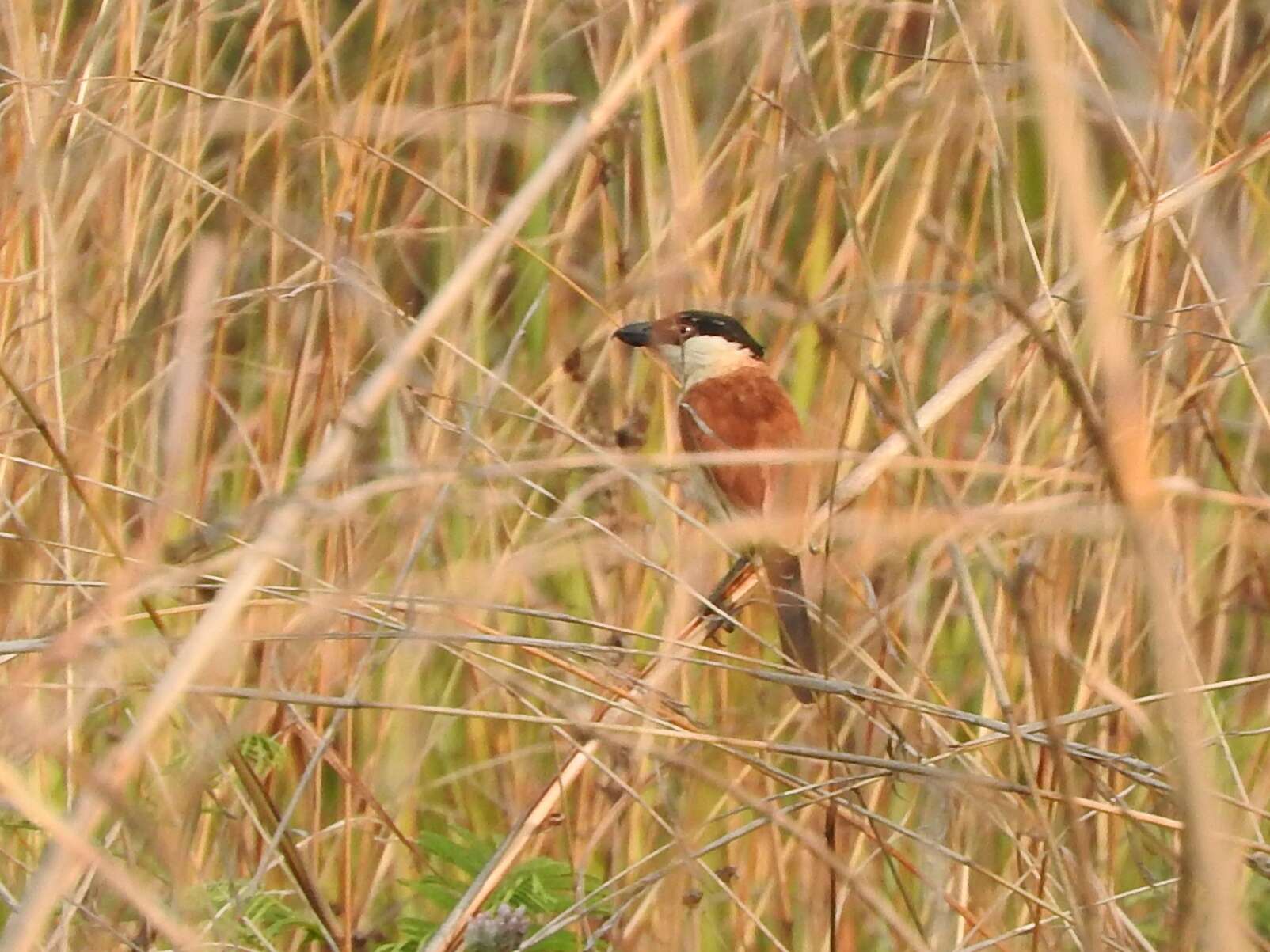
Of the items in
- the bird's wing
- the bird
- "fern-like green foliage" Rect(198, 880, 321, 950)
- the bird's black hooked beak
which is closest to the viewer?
"fern-like green foliage" Rect(198, 880, 321, 950)

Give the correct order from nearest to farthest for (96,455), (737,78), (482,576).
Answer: (482,576) < (96,455) < (737,78)

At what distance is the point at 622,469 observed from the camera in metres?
1.30

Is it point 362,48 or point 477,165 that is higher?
point 362,48

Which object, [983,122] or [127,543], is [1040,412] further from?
[127,543]

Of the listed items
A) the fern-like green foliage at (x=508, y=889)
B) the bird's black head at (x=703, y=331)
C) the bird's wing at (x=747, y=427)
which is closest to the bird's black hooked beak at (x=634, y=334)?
the bird's black head at (x=703, y=331)

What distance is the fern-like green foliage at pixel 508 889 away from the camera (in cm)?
167

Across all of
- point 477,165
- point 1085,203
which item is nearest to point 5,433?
point 477,165

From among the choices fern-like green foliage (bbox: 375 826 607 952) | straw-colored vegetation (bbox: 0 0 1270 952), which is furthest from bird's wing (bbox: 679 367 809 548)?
fern-like green foliage (bbox: 375 826 607 952)

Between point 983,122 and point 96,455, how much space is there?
3.80 ft

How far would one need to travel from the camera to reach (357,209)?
203cm

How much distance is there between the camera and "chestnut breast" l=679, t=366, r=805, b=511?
9.86ft

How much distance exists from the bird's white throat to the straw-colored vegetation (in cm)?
23

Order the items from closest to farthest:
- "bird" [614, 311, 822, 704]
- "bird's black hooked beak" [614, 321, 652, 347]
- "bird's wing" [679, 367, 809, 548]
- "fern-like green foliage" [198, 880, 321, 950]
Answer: "fern-like green foliage" [198, 880, 321, 950] < "bird's black hooked beak" [614, 321, 652, 347] < "bird" [614, 311, 822, 704] < "bird's wing" [679, 367, 809, 548]

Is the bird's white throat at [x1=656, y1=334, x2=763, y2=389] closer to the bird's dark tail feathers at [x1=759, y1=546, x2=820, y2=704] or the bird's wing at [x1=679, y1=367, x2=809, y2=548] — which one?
the bird's wing at [x1=679, y1=367, x2=809, y2=548]
